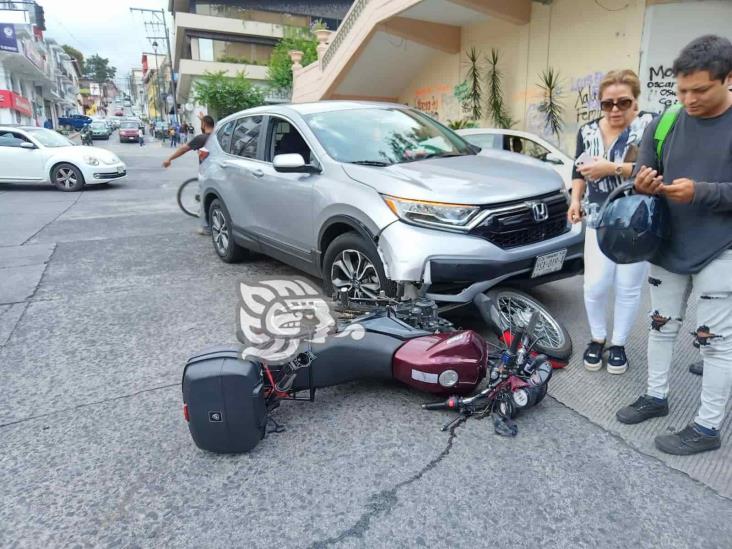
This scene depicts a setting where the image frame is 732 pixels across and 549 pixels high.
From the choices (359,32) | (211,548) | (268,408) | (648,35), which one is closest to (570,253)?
(268,408)

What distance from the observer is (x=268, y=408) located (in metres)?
2.74

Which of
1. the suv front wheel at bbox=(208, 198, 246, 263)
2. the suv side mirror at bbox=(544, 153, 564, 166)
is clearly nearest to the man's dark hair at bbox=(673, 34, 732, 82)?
the suv front wheel at bbox=(208, 198, 246, 263)

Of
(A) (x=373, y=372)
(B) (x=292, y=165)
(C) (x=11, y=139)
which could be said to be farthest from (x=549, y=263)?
(C) (x=11, y=139)

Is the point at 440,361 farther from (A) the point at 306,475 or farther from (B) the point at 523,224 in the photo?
(B) the point at 523,224

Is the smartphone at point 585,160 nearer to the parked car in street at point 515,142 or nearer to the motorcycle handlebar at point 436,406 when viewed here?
the motorcycle handlebar at point 436,406

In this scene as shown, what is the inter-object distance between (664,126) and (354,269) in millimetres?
2208

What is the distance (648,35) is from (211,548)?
10490 mm

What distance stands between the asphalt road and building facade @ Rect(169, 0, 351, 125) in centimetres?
4233

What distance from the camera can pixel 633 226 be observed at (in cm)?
236

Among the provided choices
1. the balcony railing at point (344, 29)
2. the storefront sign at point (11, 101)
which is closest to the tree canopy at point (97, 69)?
the storefront sign at point (11, 101)

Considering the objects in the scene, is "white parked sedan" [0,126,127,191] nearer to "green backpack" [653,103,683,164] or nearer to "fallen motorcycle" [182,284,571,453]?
"fallen motorcycle" [182,284,571,453]

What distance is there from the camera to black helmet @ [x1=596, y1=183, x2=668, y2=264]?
2.37 metres

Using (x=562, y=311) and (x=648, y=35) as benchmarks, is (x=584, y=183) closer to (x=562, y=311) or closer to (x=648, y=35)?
(x=562, y=311)

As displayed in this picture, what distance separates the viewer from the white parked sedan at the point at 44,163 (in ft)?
42.3
